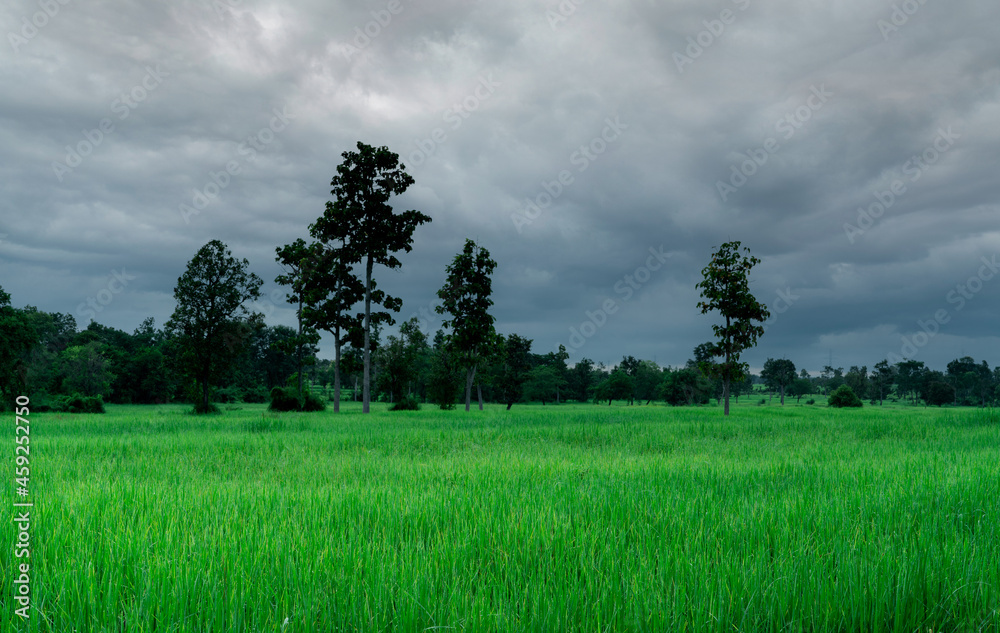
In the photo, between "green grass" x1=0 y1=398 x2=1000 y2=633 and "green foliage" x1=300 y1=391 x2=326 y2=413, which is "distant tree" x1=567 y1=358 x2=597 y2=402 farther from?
"green grass" x1=0 y1=398 x2=1000 y2=633

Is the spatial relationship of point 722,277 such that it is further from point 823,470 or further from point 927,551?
point 927,551

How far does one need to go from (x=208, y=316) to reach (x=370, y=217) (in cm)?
1475

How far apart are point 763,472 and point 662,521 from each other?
173 inches

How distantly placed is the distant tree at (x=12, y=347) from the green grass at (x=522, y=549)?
140 ft

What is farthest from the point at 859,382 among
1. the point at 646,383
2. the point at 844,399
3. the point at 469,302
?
the point at 469,302

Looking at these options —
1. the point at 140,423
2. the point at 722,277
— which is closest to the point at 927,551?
the point at 140,423

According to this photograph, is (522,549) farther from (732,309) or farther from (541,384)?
(541,384)

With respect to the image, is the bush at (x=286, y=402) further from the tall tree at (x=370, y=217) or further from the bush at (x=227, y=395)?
the bush at (x=227, y=395)

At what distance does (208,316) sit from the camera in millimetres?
37000

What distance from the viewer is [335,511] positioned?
5637 mm

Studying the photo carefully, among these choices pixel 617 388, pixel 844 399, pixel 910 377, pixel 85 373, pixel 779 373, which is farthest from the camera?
pixel 910 377

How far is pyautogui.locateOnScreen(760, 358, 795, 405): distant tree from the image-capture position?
12788 cm

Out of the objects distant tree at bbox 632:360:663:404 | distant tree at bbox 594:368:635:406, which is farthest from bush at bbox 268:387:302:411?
distant tree at bbox 632:360:663:404

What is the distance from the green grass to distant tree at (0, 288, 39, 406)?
1680 inches
